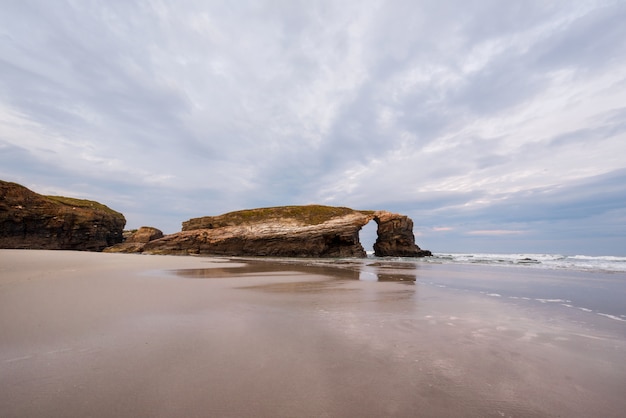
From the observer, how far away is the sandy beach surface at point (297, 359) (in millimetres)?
1704

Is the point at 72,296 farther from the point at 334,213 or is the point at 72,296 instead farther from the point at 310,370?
the point at 334,213

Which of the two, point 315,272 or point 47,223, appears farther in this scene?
Answer: point 47,223

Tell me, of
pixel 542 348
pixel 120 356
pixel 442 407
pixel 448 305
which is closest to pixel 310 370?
pixel 442 407

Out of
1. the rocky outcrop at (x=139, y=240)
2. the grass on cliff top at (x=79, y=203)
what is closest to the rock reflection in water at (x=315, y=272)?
the rocky outcrop at (x=139, y=240)

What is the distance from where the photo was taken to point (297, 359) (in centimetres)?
242

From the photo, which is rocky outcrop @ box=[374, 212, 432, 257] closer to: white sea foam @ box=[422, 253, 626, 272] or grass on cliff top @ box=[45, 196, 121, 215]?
white sea foam @ box=[422, 253, 626, 272]

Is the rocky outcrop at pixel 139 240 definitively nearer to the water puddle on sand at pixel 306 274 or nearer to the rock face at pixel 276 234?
the rock face at pixel 276 234

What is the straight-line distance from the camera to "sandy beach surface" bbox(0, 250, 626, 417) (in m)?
1.70

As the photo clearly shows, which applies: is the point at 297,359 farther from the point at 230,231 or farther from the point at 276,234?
the point at 230,231

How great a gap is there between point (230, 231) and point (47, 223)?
18.3m

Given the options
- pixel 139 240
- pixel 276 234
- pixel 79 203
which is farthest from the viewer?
pixel 79 203

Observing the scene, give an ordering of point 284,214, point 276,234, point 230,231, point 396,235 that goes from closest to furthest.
A: point 276,234
point 230,231
point 284,214
point 396,235

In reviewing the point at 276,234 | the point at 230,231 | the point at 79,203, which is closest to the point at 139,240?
the point at 79,203

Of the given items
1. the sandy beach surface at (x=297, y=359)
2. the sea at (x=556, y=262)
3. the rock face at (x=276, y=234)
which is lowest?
the sandy beach surface at (x=297, y=359)
